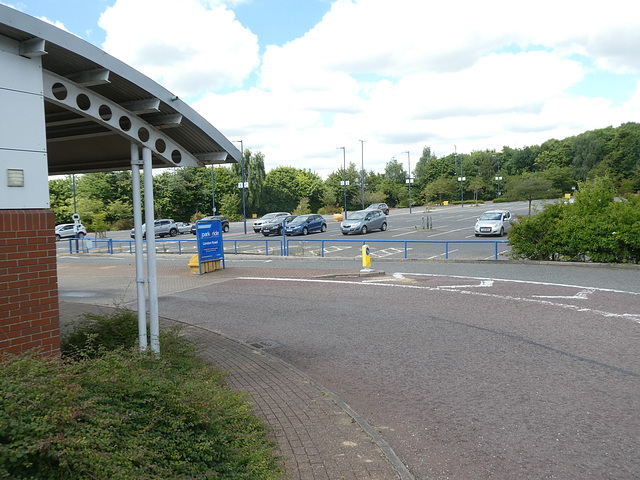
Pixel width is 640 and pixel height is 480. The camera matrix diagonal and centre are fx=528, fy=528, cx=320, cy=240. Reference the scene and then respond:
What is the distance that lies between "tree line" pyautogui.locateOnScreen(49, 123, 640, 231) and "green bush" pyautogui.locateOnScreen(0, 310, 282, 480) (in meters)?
38.5

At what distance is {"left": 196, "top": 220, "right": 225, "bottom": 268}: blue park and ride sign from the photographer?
62.2 ft

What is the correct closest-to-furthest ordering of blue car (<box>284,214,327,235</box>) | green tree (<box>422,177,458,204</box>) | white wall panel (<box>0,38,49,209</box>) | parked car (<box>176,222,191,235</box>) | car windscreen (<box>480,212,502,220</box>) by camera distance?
white wall panel (<box>0,38,49,209</box>) → car windscreen (<box>480,212,502,220</box>) → blue car (<box>284,214,327,235</box>) → parked car (<box>176,222,191,235</box>) → green tree (<box>422,177,458,204</box>)

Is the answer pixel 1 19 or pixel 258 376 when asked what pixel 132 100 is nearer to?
pixel 1 19

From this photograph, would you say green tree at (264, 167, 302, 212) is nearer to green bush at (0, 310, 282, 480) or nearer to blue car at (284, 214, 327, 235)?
blue car at (284, 214, 327, 235)

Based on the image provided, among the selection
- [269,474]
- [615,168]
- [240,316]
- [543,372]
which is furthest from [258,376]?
[615,168]

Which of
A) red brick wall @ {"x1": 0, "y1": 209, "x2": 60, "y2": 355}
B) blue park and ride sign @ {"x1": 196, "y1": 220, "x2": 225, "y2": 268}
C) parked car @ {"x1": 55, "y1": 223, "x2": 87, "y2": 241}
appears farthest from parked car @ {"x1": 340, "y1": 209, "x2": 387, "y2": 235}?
red brick wall @ {"x1": 0, "y1": 209, "x2": 60, "y2": 355}

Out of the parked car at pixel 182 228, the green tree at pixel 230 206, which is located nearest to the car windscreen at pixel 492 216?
the parked car at pixel 182 228

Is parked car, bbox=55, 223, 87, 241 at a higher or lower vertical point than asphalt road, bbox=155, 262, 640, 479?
higher

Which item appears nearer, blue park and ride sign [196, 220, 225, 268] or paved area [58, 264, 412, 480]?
paved area [58, 264, 412, 480]

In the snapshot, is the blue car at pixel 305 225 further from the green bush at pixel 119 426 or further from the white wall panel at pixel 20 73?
the green bush at pixel 119 426

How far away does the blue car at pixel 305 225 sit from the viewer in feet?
129

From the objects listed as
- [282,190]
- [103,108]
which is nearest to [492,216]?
[103,108]

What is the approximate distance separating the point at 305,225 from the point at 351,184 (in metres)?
48.5

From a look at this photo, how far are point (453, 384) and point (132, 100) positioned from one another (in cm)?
→ 539
